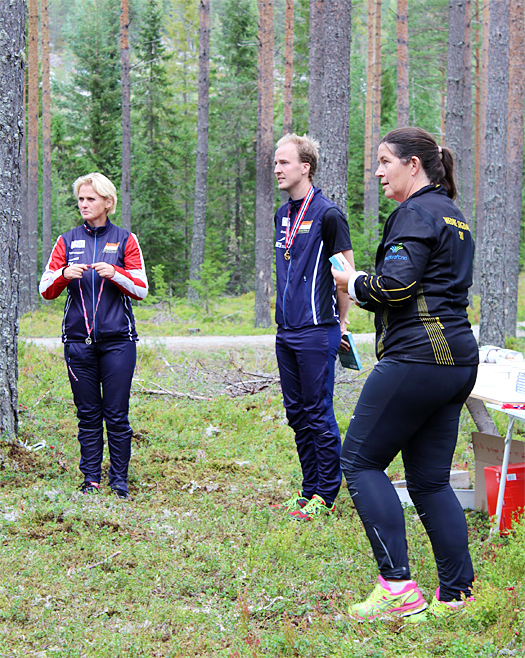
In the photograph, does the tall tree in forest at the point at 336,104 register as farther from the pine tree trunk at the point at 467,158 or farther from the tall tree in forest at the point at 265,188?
the pine tree trunk at the point at 467,158

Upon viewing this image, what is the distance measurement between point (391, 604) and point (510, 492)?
1.54 meters

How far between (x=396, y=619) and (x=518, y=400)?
1.46 m

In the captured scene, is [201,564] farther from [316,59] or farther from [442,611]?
[316,59]

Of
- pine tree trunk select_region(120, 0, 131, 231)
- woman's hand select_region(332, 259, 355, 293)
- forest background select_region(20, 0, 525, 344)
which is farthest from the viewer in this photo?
pine tree trunk select_region(120, 0, 131, 231)

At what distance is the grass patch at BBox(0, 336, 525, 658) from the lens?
273 centimetres

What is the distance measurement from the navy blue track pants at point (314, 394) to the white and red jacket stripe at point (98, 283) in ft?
3.98

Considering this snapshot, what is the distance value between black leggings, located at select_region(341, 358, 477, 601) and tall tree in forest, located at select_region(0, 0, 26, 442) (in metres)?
3.50

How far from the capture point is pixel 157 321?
1638cm

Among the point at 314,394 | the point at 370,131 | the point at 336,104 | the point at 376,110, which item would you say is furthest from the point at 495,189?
the point at 370,131

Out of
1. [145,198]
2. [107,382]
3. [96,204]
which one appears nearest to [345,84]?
[96,204]

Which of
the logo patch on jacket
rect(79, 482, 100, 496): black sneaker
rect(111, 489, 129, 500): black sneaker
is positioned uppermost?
the logo patch on jacket

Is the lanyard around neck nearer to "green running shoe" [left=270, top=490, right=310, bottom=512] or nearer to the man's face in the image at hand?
the man's face

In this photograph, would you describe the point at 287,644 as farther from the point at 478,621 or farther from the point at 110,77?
the point at 110,77

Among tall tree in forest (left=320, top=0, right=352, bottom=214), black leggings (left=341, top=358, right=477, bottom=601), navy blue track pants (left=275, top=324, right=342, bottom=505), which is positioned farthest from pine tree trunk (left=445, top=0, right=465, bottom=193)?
black leggings (left=341, top=358, right=477, bottom=601)
